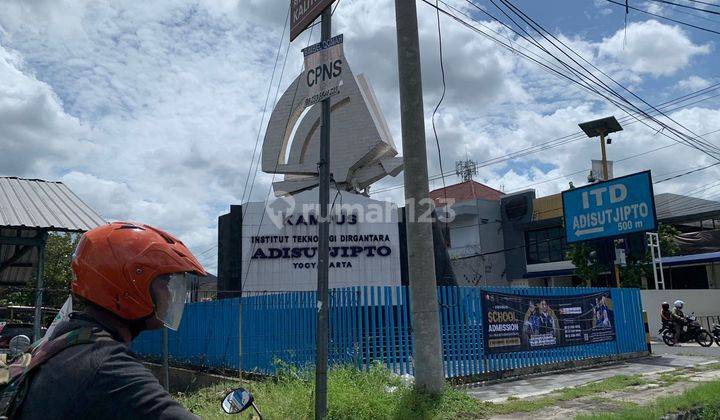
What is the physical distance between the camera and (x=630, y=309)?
15398mm

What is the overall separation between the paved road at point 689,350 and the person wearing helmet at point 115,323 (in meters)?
15.0

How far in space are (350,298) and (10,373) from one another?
29.4ft

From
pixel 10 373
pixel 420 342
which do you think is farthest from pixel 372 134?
pixel 10 373

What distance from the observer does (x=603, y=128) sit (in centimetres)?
2723

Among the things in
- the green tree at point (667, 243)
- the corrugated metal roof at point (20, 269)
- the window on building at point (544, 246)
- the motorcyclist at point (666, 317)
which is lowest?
the motorcyclist at point (666, 317)

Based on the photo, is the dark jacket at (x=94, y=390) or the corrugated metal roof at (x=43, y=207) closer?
the dark jacket at (x=94, y=390)

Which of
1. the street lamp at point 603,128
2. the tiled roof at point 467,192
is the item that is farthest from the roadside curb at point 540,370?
the tiled roof at point 467,192

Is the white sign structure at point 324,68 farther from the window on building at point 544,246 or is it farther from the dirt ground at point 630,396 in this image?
the window on building at point 544,246

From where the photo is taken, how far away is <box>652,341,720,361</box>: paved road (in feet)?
49.5

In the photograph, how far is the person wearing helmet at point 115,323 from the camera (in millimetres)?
1733

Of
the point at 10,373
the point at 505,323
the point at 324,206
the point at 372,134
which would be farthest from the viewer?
the point at 372,134

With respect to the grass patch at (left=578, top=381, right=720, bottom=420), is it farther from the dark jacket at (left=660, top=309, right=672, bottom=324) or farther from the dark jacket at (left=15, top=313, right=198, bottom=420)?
the dark jacket at (left=660, top=309, right=672, bottom=324)

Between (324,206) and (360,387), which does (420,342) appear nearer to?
(360,387)

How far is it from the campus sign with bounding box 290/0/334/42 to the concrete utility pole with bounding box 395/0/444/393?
2103mm
